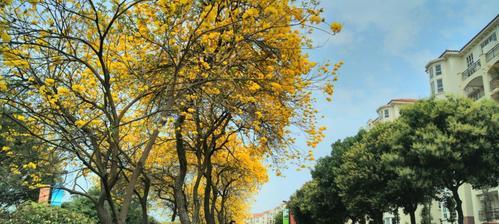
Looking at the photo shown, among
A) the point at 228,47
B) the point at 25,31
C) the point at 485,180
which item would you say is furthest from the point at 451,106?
the point at 25,31

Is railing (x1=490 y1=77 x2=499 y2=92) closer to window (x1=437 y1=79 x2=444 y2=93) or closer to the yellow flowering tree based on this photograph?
window (x1=437 y1=79 x2=444 y2=93)

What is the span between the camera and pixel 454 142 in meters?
17.9

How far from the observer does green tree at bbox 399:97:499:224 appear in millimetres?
17656

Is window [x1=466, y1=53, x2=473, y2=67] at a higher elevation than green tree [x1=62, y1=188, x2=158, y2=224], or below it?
higher

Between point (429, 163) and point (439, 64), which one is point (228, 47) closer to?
point (429, 163)

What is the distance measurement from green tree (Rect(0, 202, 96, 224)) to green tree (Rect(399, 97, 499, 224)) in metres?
14.0

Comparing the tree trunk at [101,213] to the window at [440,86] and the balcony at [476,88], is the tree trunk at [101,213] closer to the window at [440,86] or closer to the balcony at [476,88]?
the balcony at [476,88]

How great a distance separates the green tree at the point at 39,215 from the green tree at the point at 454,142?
14.0 metres

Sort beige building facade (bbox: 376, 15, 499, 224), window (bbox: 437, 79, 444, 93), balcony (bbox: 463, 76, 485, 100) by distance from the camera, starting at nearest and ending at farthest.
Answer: beige building facade (bbox: 376, 15, 499, 224) → balcony (bbox: 463, 76, 485, 100) → window (bbox: 437, 79, 444, 93)

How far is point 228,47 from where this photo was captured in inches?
327

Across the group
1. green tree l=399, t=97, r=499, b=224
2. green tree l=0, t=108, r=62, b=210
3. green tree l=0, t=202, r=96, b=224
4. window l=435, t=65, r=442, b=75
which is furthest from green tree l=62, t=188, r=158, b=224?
window l=435, t=65, r=442, b=75

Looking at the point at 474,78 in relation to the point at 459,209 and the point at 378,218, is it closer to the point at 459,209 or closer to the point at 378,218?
the point at 378,218

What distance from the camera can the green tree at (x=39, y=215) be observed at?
10.2 m

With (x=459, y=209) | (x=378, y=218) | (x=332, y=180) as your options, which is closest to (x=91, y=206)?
(x=332, y=180)
